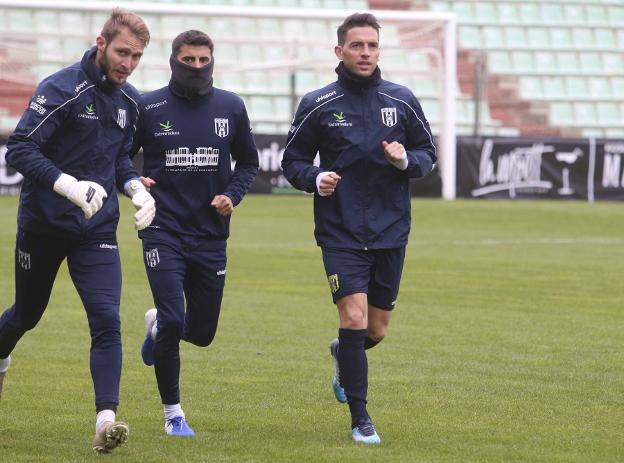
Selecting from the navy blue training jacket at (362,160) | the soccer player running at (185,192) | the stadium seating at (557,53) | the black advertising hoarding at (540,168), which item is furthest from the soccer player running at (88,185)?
the stadium seating at (557,53)

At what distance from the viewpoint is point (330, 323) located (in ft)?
39.3

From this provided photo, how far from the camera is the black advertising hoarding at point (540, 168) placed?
30.0 meters

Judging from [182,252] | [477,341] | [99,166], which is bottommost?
[477,341]

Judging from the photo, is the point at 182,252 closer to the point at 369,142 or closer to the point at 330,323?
the point at 369,142

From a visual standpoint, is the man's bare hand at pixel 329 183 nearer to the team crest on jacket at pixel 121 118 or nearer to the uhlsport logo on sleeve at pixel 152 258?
the uhlsport logo on sleeve at pixel 152 258

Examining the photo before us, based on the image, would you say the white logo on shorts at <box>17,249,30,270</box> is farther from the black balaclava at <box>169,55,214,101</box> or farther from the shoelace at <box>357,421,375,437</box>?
the shoelace at <box>357,421,375,437</box>

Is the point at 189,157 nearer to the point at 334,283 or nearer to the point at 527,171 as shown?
the point at 334,283

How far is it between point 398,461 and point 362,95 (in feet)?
6.74

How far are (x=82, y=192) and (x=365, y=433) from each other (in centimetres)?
188

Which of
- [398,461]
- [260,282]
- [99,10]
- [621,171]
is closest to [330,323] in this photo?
[260,282]

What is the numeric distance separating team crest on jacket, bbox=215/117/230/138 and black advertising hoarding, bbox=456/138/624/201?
23.1 m

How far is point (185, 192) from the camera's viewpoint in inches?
285

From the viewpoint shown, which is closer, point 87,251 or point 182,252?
point 87,251

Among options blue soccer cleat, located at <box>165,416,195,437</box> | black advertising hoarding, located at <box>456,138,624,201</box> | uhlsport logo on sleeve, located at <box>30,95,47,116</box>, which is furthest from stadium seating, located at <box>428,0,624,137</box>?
uhlsport logo on sleeve, located at <box>30,95,47,116</box>
